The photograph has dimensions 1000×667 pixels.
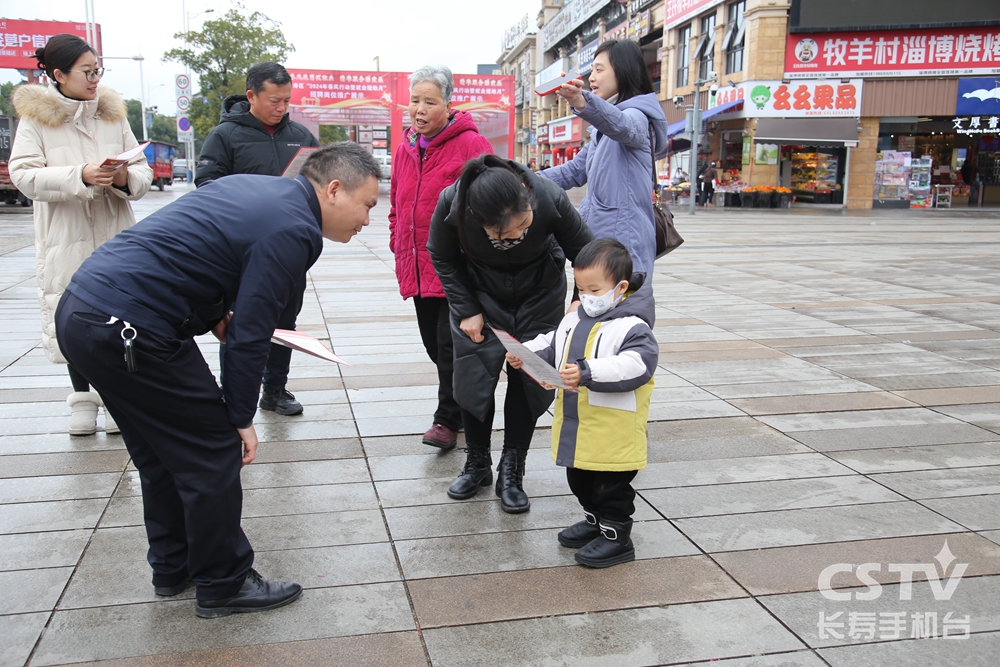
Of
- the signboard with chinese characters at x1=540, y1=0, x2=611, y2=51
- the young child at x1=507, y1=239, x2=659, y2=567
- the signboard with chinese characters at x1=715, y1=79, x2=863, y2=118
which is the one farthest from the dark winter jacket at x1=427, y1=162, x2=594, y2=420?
the signboard with chinese characters at x1=540, y1=0, x2=611, y2=51

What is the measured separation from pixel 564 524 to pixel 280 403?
204cm

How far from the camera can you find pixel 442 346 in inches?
158

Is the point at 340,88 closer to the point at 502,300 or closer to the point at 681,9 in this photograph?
the point at 681,9

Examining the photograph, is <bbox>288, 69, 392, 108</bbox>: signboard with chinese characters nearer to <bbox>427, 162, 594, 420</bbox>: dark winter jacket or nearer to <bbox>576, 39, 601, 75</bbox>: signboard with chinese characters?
<bbox>576, 39, 601, 75</bbox>: signboard with chinese characters

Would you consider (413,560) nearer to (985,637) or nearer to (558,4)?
(985,637)

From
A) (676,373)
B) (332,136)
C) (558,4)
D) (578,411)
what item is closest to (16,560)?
(578,411)

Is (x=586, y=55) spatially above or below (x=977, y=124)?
above

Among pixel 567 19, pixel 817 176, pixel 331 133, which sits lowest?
pixel 817 176

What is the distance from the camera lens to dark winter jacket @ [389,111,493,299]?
387cm

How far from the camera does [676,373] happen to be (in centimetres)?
551

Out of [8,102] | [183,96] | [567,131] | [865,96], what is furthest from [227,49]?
[8,102]

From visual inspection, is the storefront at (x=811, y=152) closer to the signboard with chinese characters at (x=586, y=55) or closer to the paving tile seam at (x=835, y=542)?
the signboard with chinese characters at (x=586, y=55)

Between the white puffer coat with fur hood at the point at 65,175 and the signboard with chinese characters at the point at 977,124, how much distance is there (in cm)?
2833

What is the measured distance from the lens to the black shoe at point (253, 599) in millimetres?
2555
